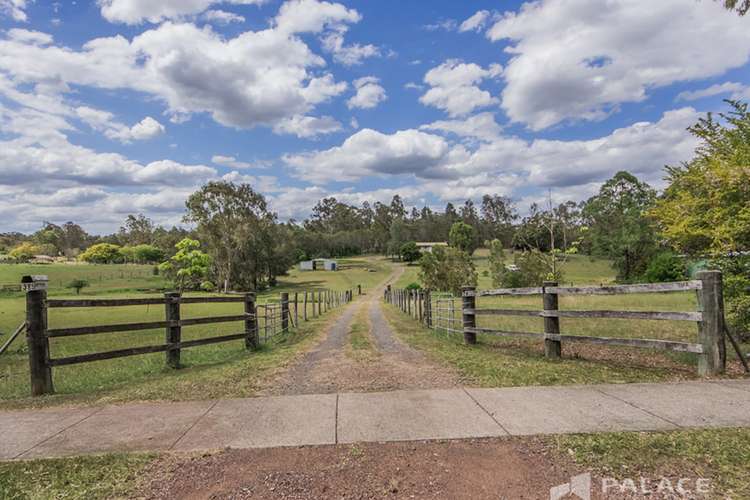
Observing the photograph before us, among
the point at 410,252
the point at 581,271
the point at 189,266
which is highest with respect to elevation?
the point at 410,252

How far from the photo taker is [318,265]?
105 m

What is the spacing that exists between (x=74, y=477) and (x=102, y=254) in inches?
5219

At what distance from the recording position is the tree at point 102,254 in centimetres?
11475

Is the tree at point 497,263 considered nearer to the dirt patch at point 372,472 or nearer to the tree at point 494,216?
the dirt patch at point 372,472

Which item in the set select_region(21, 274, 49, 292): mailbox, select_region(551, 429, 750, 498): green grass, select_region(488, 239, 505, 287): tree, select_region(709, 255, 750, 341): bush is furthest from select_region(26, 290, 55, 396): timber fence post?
select_region(488, 239, 505, 287): tree

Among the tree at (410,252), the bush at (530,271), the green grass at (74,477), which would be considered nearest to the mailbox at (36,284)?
the green grass at (74,477)

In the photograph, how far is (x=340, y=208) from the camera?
147m

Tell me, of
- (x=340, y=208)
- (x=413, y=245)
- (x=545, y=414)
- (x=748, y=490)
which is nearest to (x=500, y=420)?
(x=545, y=414)

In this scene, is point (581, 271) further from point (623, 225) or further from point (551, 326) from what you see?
point (551, 326)

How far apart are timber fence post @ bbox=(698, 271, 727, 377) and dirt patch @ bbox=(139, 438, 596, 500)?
146 inches

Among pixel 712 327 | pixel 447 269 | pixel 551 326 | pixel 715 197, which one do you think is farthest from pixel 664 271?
pixel 712 327

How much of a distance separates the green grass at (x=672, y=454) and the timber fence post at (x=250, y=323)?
298 inches

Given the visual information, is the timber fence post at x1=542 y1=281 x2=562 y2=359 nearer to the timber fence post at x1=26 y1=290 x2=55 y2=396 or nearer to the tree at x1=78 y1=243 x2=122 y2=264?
the timber fence post at x1=26 y1=290 x2=55 y2=396

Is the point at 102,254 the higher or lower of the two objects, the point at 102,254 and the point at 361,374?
the higher
